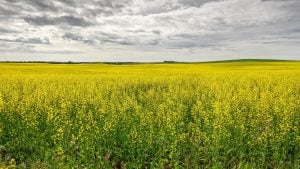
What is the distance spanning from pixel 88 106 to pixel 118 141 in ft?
14.4

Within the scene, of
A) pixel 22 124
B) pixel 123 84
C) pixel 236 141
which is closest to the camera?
pixel 236 141

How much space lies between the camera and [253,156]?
8133 millimetres

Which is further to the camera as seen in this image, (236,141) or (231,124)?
(231,124)

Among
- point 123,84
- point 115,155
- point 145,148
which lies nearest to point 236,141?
point 145,148

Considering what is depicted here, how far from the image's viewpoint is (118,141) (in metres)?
9.01

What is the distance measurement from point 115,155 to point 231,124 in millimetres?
3052

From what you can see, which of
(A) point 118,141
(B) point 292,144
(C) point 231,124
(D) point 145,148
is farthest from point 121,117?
(B) point 292,144

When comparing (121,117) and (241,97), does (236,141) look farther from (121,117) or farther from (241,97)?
(241,97)

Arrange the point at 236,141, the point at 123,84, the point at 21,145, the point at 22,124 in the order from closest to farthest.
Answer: the point at 236,141 → the point at 21,145 → the point at 22,124 → the point at 123,84

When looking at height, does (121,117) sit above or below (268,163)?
above

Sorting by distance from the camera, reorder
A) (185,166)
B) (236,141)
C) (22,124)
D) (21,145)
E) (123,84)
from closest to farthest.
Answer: (185,166) < (236,141) < (21,145) < (22,124) < (123,84)

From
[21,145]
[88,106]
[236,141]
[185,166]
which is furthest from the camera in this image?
[88,106]

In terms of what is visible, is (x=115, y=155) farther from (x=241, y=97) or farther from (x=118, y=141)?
(x=241, y=97)

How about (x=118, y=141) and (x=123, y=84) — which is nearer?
(x=118, y=141)
